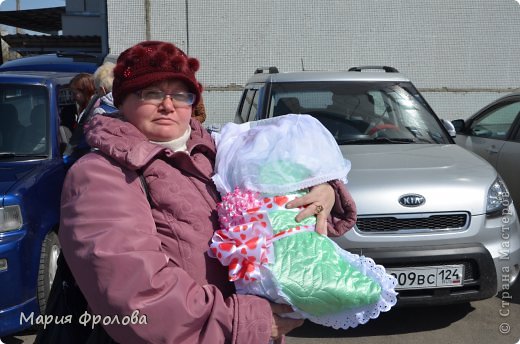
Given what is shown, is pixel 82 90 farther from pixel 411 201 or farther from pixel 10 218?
pixel 411 201

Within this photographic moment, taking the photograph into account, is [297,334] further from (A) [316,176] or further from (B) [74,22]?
(B) [74,22]

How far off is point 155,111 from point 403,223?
2.39 m

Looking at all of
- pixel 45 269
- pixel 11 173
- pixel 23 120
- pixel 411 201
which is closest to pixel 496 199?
pixel 411 201

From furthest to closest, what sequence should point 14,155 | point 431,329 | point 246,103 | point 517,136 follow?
point 246,103, point 517,136, point 14,155, point 431,329

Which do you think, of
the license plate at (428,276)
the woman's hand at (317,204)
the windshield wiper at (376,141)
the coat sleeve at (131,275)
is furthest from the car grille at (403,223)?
the coat sleeve at (131,275)

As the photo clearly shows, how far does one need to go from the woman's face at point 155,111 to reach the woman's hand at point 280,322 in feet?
1.89

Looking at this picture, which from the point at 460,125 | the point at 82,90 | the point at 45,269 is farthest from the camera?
the point at 460,125

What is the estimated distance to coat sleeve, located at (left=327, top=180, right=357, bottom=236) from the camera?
1742 millimetres

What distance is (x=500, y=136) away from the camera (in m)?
5.61

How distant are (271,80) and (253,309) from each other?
11.9 ft

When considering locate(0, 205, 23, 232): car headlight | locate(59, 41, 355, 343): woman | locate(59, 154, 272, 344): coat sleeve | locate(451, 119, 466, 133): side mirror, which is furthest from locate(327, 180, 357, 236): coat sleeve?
locate(451, 119, 466, 133): side mirror

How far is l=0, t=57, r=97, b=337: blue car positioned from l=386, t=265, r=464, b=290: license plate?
2.26 metres

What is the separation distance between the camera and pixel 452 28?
406 inches

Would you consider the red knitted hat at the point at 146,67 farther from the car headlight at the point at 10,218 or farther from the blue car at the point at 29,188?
the car headlight at the point at 10,218
